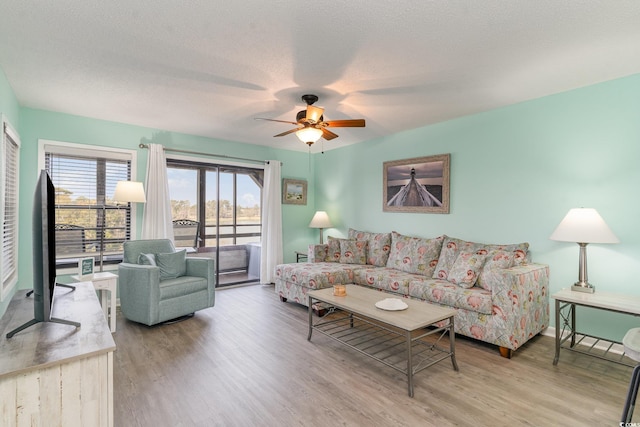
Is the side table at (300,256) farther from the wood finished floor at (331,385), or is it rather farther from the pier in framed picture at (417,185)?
the wood finished floor at (331,385)

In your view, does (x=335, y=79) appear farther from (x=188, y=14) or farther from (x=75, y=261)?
(x=75, y=261)

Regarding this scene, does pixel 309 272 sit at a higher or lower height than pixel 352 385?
higher

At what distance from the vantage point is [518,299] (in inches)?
110

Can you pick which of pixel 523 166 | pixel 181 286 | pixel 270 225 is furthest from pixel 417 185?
pixel 181 286

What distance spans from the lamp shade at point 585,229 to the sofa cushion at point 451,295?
2.79ft

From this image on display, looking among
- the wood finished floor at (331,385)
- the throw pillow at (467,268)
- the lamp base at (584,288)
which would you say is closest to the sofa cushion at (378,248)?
the throw pillow at (467,268)

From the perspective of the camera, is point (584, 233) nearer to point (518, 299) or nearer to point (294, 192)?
point (518, 299)

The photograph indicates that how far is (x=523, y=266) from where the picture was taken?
3.15 meters

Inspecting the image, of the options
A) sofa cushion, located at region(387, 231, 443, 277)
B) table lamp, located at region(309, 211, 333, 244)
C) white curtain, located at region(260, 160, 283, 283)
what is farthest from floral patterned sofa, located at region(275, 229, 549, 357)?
white curtain, located at region(260, 160, 283, 283)

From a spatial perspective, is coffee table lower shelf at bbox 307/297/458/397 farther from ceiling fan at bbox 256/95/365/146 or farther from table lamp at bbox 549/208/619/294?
ceiling fan at bbox 256/95/365/146

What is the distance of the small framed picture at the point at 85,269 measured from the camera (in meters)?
3.30

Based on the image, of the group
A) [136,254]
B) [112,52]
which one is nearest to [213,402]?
[136,254]

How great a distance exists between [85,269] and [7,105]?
1.69 metres

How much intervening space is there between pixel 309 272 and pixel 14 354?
3.01 m
